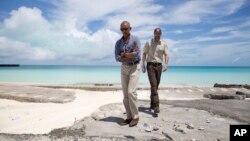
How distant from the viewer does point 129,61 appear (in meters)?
4.69

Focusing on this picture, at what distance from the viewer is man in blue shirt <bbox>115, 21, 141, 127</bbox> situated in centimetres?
467

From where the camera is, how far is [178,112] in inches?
237

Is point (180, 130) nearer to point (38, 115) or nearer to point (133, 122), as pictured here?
point (133, 122)

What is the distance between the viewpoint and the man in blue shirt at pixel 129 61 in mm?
4668

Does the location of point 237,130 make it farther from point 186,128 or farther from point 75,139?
point 75,139

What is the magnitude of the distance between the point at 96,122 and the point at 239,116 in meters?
2.97

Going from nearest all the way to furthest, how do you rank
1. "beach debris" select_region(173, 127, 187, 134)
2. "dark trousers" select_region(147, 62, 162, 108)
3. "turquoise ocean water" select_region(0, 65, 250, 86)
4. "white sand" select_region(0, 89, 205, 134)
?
"beach debris" select_region(173, 127, 187, 134)
"white sand" select_region(0, 89, 205, 134)
"dark trousers" select_region(147, 62, 162, 108)
"turquoise ocean water" select_region(0, 65, 250, 86)

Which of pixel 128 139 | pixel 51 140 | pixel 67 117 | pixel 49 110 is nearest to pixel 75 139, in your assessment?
pixel 51 140

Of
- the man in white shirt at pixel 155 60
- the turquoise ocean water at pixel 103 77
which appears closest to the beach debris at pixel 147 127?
the man in white shirt at pixel 155 60

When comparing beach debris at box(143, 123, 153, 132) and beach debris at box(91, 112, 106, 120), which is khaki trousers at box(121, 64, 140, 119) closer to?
beach debris at box(143, 123, 153, 132)

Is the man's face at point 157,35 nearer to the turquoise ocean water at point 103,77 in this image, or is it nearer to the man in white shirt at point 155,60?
the man in white shirt at point 155,60

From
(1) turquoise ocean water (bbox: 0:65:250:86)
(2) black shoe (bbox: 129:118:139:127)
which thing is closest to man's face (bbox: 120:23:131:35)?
(2) black shoe (bbox: 129:118:139:127)

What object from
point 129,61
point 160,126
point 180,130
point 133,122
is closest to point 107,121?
point 133,122

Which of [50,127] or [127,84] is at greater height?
[127,84]
